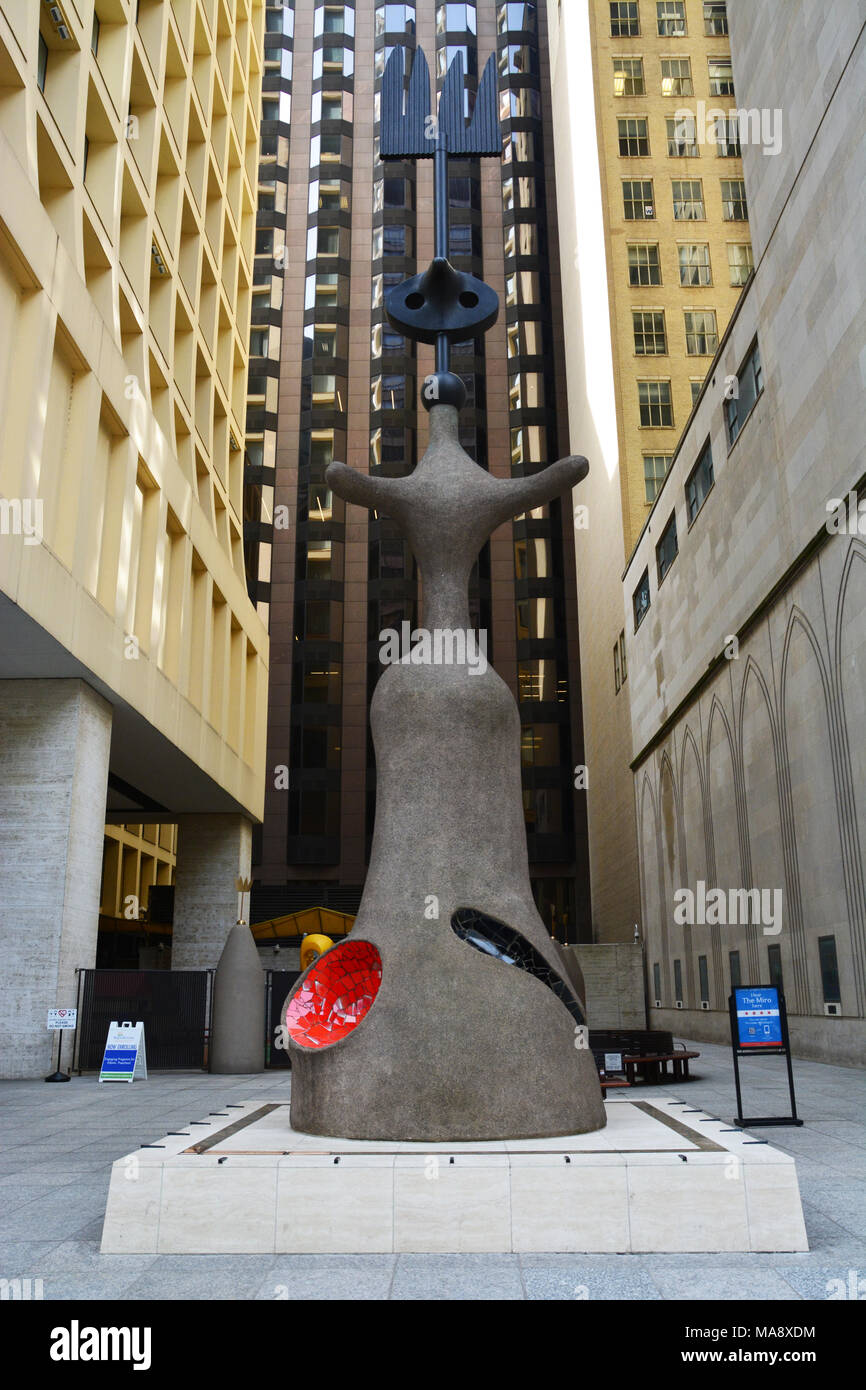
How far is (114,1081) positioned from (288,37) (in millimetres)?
75129

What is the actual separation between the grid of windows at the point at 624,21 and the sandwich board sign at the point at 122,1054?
49976 millimetres

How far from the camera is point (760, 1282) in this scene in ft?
18.1

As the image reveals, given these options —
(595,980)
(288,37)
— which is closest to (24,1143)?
(595,980)

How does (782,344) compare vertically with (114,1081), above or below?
above

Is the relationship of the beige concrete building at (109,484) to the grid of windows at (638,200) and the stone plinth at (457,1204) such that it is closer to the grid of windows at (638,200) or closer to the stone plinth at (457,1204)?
the stone plinth at (457,1204)

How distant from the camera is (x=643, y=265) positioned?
1809 inches

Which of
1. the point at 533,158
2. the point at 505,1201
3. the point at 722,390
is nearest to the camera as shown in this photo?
the point at 505,1201

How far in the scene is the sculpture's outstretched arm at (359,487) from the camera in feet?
32.3

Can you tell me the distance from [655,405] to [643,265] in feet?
23.5

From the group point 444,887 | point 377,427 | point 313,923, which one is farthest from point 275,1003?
point 377,427

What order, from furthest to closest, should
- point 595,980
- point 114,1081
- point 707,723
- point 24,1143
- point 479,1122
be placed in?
point 595,980
point 707,723
point 114,1081
point 24,1143
point 479,1122

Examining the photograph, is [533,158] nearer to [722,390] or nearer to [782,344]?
[722,390]

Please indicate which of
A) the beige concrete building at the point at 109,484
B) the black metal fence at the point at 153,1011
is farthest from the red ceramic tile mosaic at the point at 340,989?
the black metal fence at the point at 153,1011

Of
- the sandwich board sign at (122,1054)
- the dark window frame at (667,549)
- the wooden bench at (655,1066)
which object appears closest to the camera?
the wooden bench at (655,1066)
